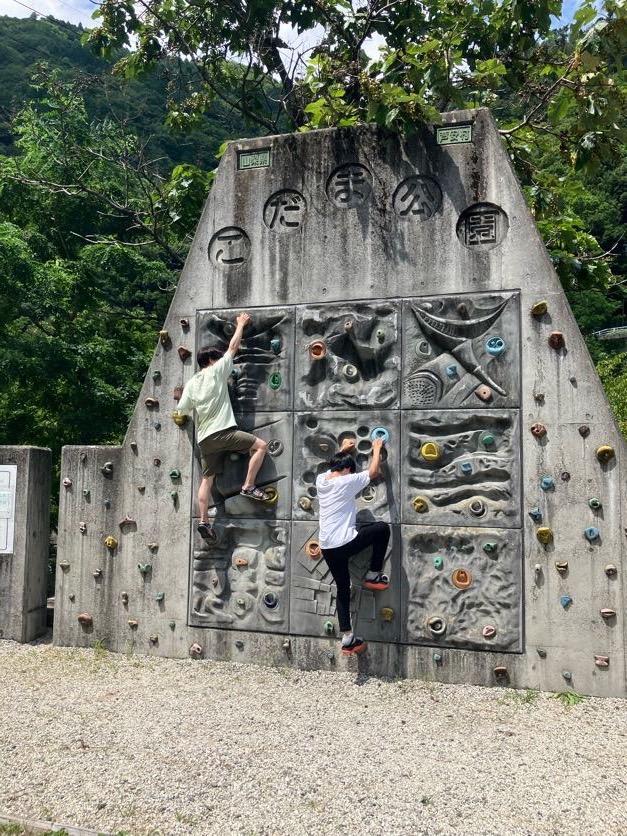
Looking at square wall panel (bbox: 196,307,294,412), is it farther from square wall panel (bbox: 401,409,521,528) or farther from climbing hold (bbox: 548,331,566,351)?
climbing hold (bbox: 548,331,566,351)

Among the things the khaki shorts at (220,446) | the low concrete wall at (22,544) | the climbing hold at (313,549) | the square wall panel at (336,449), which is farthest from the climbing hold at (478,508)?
the low concrete wall at (22,544)

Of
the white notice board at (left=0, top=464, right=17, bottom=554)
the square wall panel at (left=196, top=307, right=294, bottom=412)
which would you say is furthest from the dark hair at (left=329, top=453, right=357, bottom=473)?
the white notice board at (left=0, top=464, right=17, bottom=554)

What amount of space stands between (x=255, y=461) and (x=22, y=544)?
9.45 feet

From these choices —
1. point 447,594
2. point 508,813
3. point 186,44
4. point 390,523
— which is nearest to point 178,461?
point 390,523

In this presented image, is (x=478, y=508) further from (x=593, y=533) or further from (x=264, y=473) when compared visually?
(x=264, y=473)

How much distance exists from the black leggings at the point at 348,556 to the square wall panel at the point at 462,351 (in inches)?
46.3

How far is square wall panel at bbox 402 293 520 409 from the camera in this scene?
6477 millimetres

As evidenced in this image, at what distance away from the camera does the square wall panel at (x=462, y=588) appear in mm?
6277

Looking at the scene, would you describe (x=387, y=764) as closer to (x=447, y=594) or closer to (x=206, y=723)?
(x=206, y=723)

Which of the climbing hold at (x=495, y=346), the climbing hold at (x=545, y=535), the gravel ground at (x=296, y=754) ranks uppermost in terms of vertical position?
the climbing hold at (x=495, y=346)

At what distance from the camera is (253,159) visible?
741 centimetres

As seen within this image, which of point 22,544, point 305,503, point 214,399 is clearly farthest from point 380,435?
point 22,544

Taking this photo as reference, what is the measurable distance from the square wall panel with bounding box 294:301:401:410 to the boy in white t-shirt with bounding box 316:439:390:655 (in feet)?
2.17

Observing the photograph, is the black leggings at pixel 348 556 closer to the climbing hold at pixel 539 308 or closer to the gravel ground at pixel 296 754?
the gravel ground at pixel 296 754
